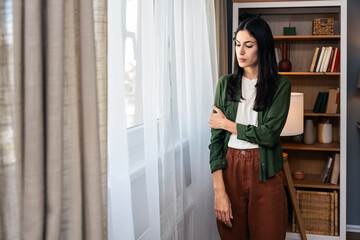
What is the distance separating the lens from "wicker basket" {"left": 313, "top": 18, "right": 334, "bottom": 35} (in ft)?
10.3

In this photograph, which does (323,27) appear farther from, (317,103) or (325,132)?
(325,132)

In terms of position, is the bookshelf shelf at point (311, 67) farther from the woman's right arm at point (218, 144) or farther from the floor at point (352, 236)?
the woman's right arm at point (218, 144)

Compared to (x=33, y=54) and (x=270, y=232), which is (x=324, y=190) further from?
(x=33, y=54)

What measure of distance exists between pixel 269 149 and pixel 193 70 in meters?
0.67

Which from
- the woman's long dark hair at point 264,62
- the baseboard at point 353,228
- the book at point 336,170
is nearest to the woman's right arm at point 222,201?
the woman's long dark hair at point 264,62

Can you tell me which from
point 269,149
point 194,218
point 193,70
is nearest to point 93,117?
point 269,149

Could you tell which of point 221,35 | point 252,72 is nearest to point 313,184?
point 221,35

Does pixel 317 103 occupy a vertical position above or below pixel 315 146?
above

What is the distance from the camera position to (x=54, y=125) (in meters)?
0.73

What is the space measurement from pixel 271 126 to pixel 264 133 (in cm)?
5

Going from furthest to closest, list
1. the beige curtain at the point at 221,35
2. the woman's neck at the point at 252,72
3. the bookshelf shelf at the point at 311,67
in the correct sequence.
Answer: the bookshelf shelf at the point at 311,67, the beige curtain at the point at 221,35, the woman's neck at the point at 252,72

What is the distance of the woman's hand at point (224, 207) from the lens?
5.82 ft

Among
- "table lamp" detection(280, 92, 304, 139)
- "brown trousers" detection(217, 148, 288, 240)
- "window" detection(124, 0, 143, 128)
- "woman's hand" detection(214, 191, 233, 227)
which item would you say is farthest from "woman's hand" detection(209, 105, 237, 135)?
"table lamp" detection(280, 92, 304, 139)

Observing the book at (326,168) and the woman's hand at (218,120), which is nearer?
the woman's hand at (218,120)
